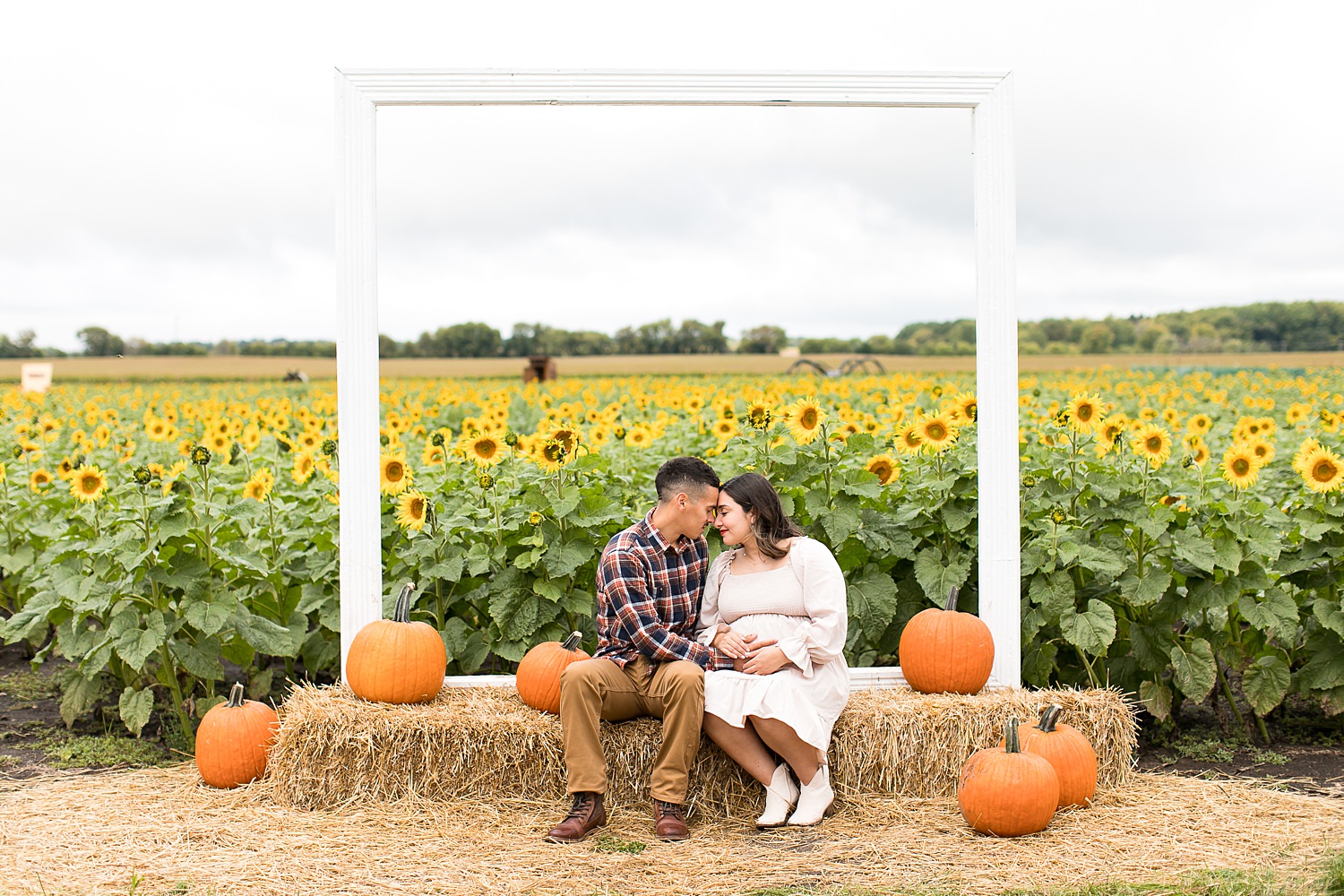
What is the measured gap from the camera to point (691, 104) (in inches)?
176

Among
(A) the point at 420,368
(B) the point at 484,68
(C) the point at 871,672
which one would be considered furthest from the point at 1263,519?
(A) the point at 420,368

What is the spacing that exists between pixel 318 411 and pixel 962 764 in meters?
8.94

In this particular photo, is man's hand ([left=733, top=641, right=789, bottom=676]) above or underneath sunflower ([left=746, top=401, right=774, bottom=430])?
underneath

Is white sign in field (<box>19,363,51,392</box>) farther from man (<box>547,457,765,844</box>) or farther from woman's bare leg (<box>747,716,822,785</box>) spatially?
woman's bare leg (<box>747,716,822,785</box>)

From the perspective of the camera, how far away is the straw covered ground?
3490mm

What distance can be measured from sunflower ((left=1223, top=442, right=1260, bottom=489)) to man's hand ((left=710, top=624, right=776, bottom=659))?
234 cm

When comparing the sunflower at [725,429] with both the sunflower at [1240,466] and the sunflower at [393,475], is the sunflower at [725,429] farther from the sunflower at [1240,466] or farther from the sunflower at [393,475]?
the sunflower at [1240,466]

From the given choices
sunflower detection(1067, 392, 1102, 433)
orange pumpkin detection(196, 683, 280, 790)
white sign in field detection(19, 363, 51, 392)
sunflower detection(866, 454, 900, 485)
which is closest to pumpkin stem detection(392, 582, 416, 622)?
orange pumpkin detection(196, 683, 280, 790)

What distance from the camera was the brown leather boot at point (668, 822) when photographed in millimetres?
3914

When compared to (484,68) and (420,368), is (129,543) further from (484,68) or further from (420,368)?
(420,368)

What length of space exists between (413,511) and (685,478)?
1477 millimetres

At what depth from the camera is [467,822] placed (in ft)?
13.3

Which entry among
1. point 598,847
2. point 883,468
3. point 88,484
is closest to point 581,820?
point 598,847

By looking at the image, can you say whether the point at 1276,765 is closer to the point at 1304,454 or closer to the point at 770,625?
the point at 1304,454
